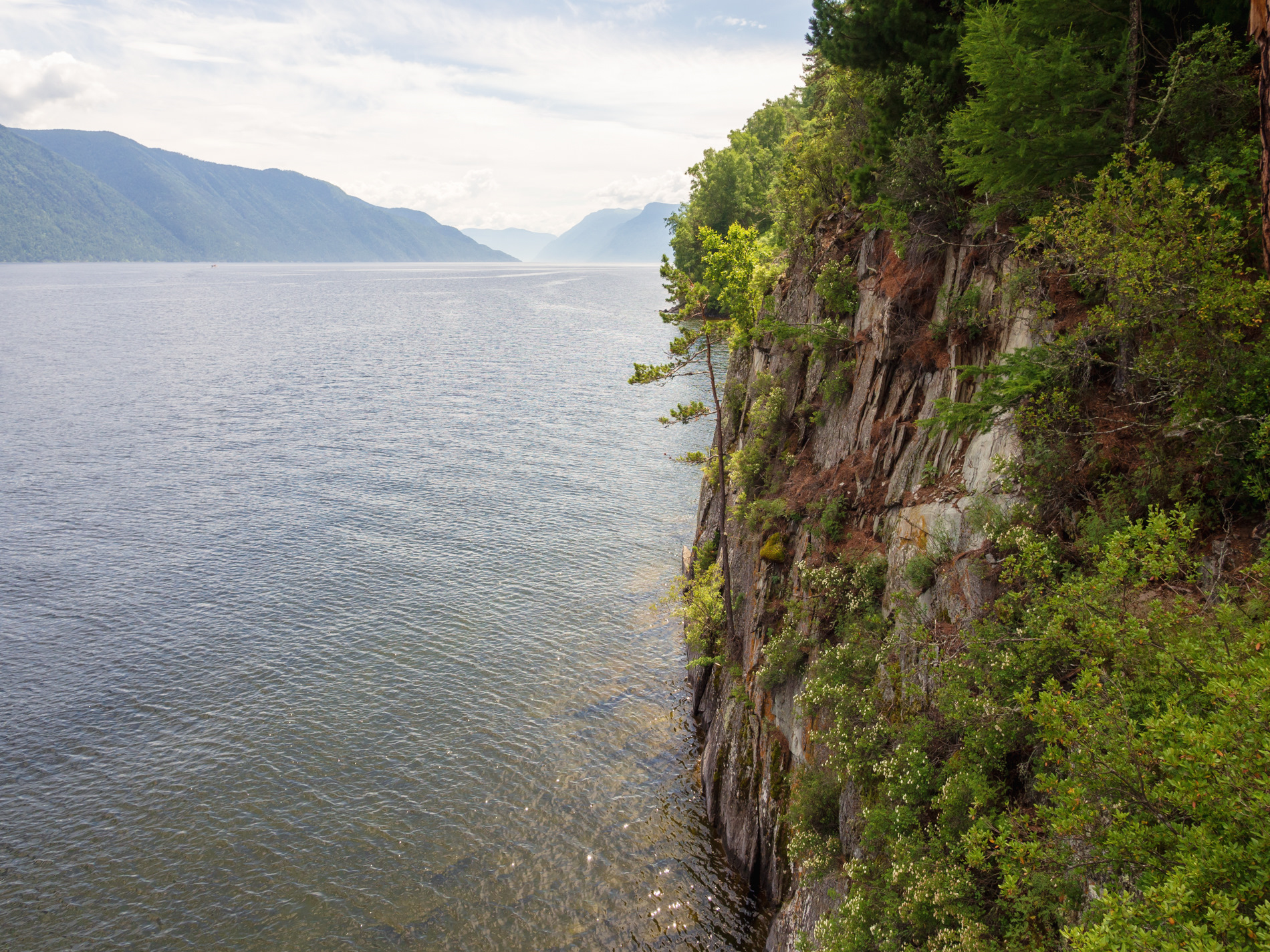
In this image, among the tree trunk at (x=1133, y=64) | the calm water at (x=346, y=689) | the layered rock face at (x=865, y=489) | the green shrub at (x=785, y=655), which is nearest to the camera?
the tree trunk at (x=1133, y=64)

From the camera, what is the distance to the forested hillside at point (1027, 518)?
834 centimetres

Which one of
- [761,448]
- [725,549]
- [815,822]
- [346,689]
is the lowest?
[346,689]

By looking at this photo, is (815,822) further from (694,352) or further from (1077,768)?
(694,352)

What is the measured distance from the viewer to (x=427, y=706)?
29672 mm

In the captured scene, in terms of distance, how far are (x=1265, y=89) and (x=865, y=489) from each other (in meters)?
11.6

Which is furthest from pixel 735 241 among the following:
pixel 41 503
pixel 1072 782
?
pixel 41 503

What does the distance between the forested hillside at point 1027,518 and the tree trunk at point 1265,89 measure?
214 millimetres

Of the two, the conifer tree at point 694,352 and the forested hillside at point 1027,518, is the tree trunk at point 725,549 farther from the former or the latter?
the forested hillside at point 1027,518

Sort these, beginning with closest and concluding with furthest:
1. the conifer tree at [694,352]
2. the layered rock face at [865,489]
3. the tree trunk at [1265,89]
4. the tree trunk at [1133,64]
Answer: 1. the tree trunk at [1265,89]
2. the tree trunk at [1133,64]
3. the layered rock face at [865,489]
4. the conifer tree at [694,352]

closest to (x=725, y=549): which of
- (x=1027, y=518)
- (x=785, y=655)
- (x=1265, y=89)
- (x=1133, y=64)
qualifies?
(x=785, y=655)

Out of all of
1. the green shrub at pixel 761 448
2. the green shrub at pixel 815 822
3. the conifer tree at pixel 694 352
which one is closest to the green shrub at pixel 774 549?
the conifer tree at pixel 694 352

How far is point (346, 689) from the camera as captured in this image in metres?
30.6

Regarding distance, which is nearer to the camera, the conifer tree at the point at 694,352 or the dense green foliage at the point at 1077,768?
the dense green foliage at the point at 1077,768

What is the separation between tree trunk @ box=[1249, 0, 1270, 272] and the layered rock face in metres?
4.47
